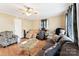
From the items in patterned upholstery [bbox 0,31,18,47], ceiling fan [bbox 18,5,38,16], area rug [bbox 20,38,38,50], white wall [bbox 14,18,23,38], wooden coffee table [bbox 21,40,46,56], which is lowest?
wooden coffee table [bbox 21,40,46,56]

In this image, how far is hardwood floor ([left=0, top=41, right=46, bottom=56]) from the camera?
5.50 ft

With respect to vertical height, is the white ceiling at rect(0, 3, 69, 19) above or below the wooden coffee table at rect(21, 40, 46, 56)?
above

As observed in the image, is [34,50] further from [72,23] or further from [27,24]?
[72,23]

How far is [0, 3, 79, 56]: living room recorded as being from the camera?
1.70 metres

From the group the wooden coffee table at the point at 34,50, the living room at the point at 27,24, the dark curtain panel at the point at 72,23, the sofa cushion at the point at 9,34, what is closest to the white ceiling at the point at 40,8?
the living room at the point at 27,24

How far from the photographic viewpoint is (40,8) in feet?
5.71

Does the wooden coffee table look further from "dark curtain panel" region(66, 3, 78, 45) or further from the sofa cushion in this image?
"dark curtain panel" region(66, 3, 78, 45)

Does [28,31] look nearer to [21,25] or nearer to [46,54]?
[21,25]

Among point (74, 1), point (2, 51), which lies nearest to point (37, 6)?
point (74, 1)

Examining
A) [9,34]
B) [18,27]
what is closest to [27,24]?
[18,27]

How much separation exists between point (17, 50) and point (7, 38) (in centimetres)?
25

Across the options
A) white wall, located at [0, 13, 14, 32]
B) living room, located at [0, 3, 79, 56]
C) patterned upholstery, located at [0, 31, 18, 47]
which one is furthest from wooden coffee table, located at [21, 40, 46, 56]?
white wall, located at [0, 13, 14, 32]

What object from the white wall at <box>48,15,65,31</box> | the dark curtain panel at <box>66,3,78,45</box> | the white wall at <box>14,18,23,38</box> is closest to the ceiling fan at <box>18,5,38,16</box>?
the white wall at <box>14,18,23,38</box>

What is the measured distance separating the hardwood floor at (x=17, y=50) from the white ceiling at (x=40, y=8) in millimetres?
473
